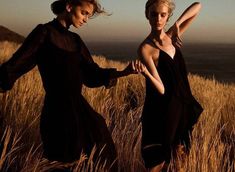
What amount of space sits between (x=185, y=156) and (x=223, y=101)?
2.39 m


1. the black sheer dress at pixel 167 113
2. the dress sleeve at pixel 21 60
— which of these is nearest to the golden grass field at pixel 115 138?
the black sheer dress at pixel 167 113

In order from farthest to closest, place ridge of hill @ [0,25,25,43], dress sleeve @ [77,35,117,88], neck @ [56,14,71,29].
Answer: ridge of hill @ [0,25,25,43], dress sleeve @ [77,35,117,88], neck @ [56,14,71,29]

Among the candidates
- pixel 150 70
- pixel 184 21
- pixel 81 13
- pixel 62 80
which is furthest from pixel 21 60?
pixel 184 21

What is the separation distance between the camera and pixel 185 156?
2660 millimetres

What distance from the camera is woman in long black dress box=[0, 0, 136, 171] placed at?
2.38 m

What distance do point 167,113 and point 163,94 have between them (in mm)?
105

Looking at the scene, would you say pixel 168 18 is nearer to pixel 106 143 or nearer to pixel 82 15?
pixel 82 15

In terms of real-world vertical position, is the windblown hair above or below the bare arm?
above

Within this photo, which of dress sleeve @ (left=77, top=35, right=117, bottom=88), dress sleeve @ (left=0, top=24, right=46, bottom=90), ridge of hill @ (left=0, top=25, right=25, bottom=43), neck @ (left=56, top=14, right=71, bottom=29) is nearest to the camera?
dress sleeve @ (left=0, top=24, right=46, bottom=90)

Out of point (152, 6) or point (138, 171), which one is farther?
point (138, 171)

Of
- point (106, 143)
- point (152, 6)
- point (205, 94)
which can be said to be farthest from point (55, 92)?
point (205, 94)

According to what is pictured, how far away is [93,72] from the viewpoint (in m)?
2.61

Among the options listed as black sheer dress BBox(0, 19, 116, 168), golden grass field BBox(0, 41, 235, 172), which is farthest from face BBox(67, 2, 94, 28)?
golden grass field BBox(0, 41, 235, 172)

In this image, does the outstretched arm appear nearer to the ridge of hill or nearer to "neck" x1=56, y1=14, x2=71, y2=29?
"neck" x1=56, y1=14, x2=71, y2=29
